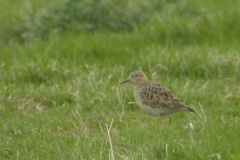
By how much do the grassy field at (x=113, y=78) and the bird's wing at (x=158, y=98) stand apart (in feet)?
0.83

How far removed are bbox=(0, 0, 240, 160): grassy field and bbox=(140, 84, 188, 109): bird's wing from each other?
0.25 metres

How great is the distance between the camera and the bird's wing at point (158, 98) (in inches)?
259

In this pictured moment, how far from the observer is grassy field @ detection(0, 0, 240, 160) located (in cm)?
527

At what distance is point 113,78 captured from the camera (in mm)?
8383

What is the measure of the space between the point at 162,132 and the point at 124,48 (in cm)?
436

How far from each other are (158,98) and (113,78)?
1739mm

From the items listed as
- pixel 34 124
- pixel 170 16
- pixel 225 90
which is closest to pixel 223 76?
pixel 225 90

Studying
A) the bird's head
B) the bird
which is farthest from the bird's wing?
the bird's head

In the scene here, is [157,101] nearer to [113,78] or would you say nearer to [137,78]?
[137,78]

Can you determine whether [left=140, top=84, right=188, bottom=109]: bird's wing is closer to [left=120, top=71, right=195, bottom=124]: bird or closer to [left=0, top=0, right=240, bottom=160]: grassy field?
[left=120, top=71, right=195, bottom=124]: bird

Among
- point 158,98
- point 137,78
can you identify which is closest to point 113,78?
point 137,78

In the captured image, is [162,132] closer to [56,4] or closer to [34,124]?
[34,124]

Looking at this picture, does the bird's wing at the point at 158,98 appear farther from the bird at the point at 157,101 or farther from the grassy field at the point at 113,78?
the grassy field at the point at 113,78

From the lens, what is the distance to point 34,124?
6562 millimetres
